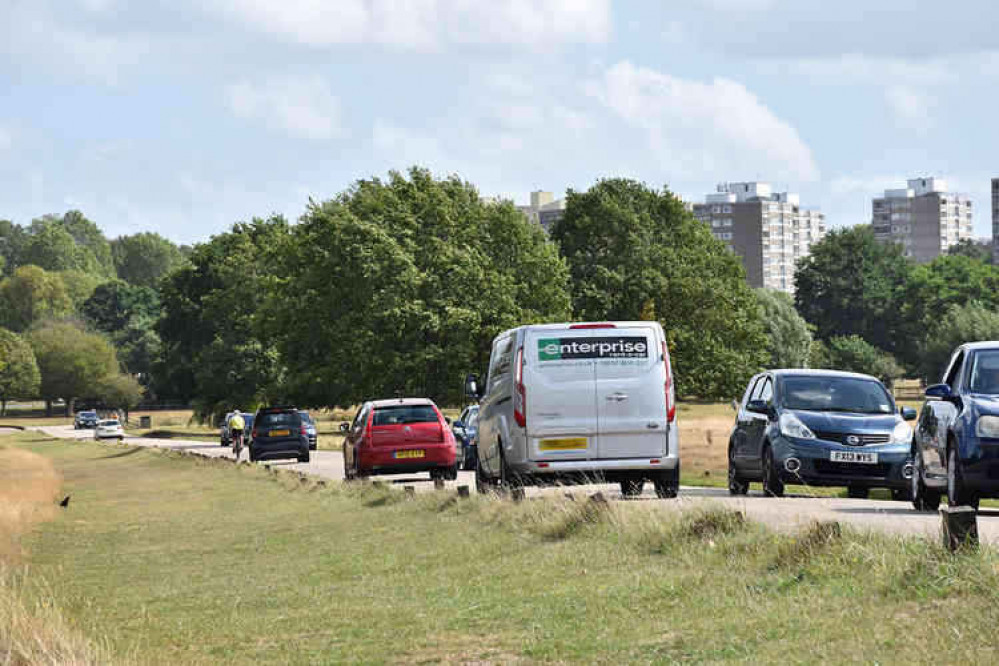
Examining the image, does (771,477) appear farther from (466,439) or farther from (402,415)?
(466,439)

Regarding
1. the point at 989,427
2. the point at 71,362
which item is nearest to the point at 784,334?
the point at 71,362

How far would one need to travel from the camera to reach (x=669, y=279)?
7956 centimetres

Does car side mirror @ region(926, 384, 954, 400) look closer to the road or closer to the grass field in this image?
the road

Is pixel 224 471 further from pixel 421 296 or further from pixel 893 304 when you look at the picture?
pixel 893 304

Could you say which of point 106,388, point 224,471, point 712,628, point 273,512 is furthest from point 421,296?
point 106,388

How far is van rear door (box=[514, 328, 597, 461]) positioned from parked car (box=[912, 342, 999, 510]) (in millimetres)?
4537

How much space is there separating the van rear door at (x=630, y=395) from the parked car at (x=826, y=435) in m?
1.51

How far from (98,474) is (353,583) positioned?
3742 cm

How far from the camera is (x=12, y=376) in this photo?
155750 mm

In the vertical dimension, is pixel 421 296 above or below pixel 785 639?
above

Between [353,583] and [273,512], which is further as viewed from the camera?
[273,512]

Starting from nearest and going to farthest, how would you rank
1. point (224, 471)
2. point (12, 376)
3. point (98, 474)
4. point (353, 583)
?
point (353, 583), point (224, 471), point (98, 474), point (12, 376)

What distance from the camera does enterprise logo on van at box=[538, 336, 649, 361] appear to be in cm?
2150

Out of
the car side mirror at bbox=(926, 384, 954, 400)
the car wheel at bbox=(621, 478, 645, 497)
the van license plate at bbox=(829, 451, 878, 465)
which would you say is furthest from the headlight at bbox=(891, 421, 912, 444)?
the car side mirror at bbox=(926, 384, 954, 400)
